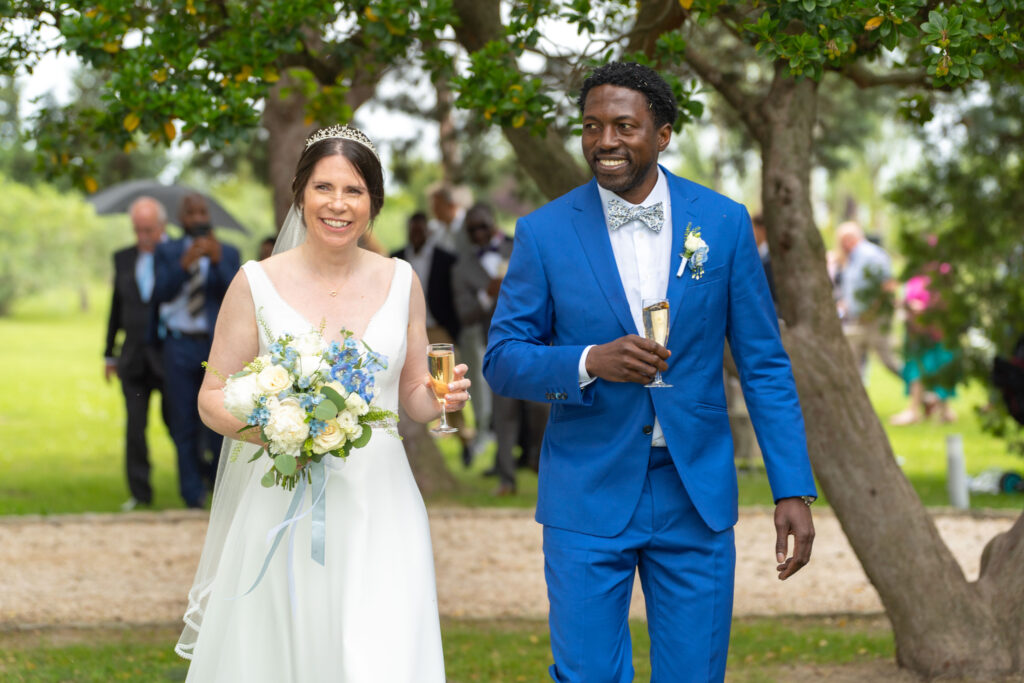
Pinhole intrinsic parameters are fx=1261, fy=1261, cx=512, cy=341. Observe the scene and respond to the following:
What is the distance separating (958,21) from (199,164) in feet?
54.2

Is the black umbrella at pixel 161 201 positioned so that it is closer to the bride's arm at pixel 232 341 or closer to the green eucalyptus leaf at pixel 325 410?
the bride's arm at pixel 232 341

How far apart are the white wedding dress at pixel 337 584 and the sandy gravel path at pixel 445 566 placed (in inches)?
137

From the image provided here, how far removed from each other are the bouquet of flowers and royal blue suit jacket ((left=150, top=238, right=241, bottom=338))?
20.7ft

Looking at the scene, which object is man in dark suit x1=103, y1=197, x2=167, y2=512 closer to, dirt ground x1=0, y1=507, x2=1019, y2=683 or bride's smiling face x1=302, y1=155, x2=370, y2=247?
dirt ground x1=0, y1=507, x2=1019, y2=683

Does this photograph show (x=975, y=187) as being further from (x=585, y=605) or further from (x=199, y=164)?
(x=199, y=164)

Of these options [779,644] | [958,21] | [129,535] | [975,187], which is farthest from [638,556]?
[975,187]

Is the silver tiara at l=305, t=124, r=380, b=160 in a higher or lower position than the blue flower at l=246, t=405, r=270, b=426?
higher

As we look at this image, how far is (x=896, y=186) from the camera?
10.9 meters

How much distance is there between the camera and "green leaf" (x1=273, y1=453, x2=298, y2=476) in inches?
140

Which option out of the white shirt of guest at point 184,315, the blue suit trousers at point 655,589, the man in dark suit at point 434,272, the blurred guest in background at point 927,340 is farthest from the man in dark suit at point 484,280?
the blue suit trousers at point 655,589

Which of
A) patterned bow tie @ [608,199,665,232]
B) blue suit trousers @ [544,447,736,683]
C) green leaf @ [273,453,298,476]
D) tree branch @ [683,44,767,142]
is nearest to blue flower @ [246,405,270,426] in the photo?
green leaf @ [273,453,298,476]

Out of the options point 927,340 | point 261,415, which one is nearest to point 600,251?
point 261,415

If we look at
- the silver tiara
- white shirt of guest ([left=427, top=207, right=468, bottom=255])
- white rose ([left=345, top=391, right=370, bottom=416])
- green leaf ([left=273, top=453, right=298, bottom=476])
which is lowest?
green leaf ([left=273, top=453, right=298, bottom=476])

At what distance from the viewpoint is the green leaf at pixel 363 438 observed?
366 cm
